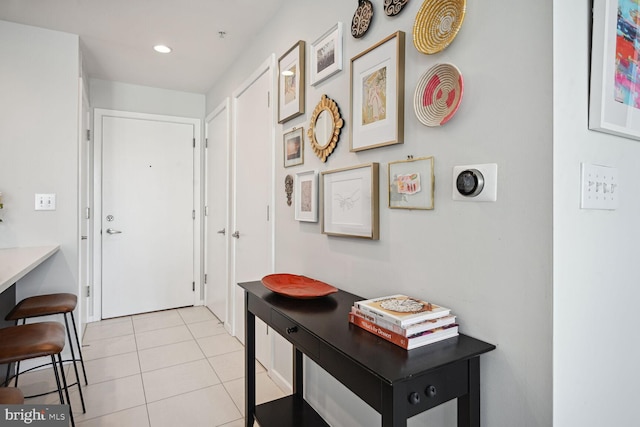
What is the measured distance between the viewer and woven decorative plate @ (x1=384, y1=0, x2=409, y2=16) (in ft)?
4.29

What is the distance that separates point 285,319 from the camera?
135 cm

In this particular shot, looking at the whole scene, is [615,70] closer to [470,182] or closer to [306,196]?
[470,182]

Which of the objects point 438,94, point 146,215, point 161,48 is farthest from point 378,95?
point 146,215

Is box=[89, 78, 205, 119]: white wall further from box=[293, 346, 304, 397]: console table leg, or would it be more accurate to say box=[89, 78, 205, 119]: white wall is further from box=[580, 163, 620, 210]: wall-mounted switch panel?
box=[580, 163, 620, 210]: wall-mounted switch panel

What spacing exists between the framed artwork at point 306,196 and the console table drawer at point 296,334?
1.99 feet

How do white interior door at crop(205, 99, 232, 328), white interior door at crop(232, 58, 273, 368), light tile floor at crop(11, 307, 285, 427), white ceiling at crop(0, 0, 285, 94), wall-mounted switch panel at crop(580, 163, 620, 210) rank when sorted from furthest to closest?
white interior door at crop(205, 99, 232, 328) → white interior door at crop(232, 58, 273, 368) → white ceiling at crop(0, 0, 285, 94) → light tile floor at crop(11, 307, 285, 427) → wall-mounted switch panel at crop(580, 163, 620, 210)

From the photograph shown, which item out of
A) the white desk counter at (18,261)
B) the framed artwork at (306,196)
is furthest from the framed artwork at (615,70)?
the white desk counter at (18,261)

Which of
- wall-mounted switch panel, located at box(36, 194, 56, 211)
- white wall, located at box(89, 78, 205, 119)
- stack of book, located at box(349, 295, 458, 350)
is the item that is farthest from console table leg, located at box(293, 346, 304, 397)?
white wall, located at box(89, 78, 205, 119)

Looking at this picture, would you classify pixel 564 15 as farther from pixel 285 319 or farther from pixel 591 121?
pixel 285 319

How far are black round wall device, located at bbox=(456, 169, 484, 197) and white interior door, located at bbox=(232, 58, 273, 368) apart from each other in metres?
1.47

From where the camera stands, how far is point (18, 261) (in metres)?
1.89

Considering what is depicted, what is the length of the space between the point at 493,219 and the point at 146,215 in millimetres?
3552

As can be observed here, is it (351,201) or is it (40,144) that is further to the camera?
(40,144)

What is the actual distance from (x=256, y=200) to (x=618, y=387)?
7.01 ft
